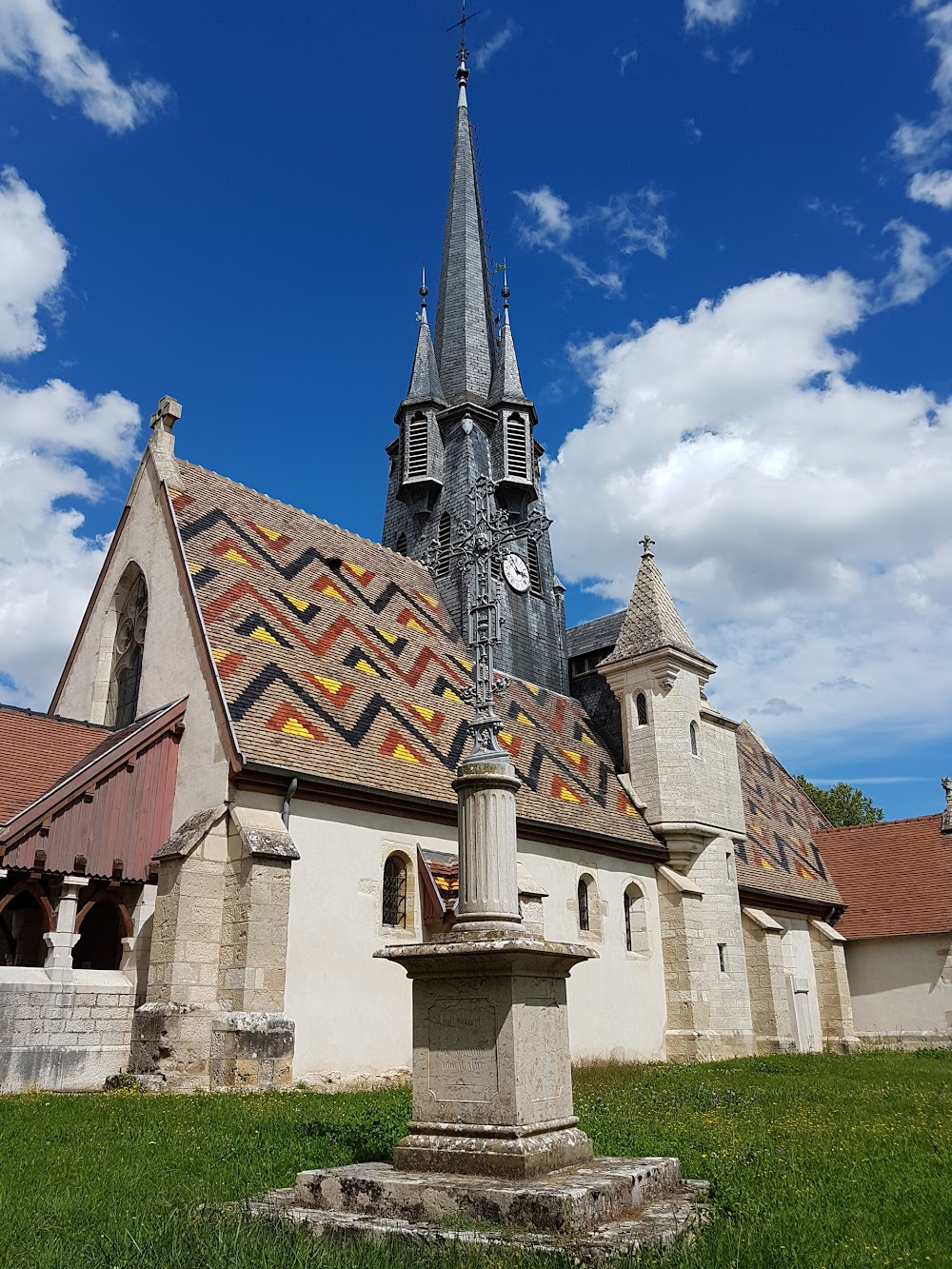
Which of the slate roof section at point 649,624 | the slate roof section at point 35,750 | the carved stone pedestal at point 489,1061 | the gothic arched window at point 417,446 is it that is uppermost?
the gothic arched window at point 417,446

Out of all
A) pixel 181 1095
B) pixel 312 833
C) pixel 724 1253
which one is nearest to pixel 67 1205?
pixel 724 1253

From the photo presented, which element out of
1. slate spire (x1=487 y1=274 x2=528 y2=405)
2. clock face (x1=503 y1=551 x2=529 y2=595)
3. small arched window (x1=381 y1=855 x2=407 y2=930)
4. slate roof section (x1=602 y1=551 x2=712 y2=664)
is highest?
slate spire (x1=487 y1=274 x2=528 y2=405)

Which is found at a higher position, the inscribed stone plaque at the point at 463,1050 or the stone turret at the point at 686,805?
the stone turret at the point at 686,805

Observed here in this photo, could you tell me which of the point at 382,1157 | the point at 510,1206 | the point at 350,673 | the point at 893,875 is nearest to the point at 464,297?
the point at 350,673

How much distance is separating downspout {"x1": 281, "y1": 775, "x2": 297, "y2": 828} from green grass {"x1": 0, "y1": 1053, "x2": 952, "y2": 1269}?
144 inches

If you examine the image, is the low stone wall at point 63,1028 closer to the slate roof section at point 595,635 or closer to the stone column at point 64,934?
the stone column at point 64,934

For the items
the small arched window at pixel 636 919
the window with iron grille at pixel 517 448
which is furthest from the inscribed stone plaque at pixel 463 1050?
the window with iron grille at pixel 517 448

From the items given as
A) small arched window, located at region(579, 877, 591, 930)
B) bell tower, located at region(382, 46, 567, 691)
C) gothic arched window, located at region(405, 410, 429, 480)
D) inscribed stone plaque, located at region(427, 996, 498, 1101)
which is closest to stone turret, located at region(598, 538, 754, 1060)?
small arched window, located at region(579, 877, 591, 930)

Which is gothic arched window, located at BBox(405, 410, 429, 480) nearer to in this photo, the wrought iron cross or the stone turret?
the stone turret

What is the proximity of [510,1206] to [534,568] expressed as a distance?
21960 millimetres

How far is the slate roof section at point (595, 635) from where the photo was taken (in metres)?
25.9

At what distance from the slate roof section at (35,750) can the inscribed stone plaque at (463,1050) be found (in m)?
9.36

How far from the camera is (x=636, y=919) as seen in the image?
66.1 ft

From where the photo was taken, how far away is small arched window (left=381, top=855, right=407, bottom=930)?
50.5 feet
